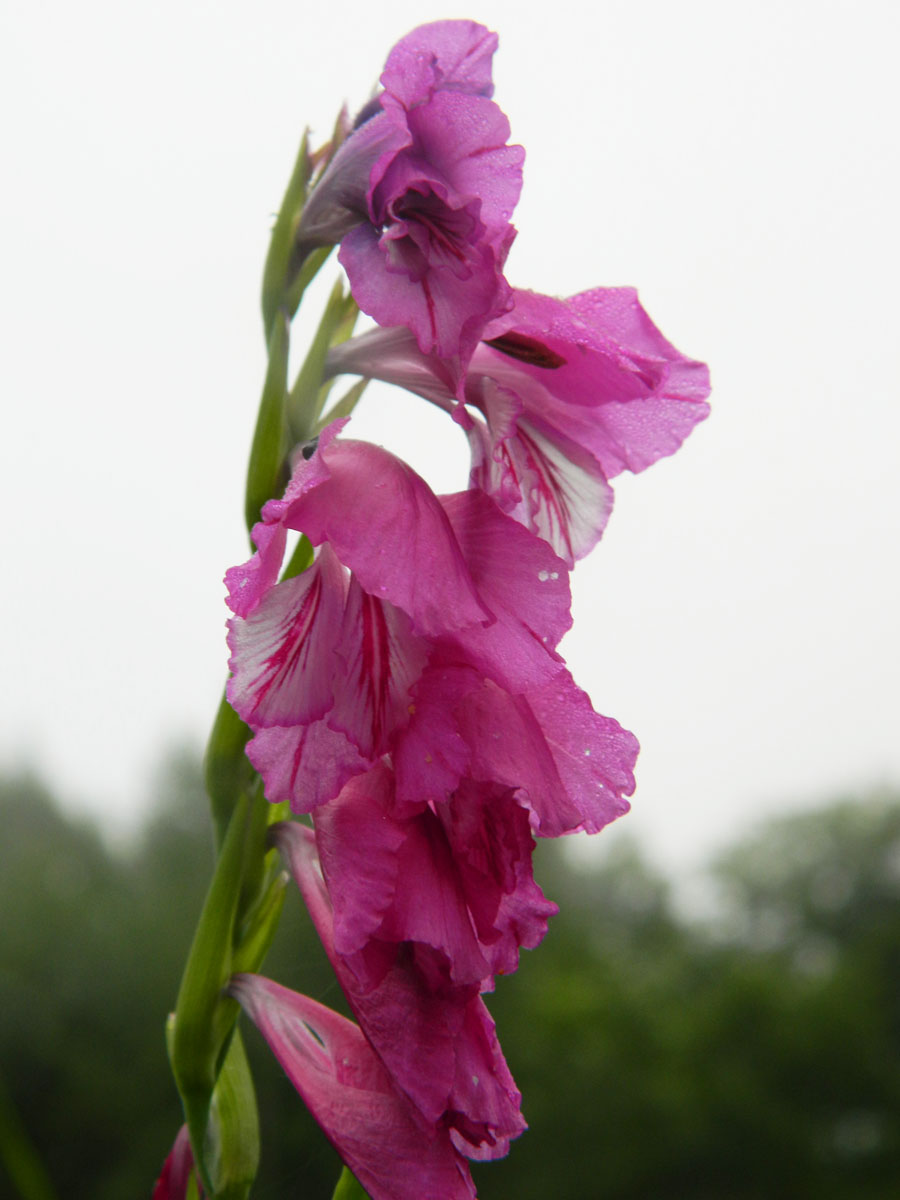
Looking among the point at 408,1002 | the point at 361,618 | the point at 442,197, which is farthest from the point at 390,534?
the point at 408,1002

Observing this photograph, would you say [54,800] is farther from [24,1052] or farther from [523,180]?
[523,180]

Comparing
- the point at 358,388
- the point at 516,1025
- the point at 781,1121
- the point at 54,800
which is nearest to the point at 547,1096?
the point at 516,1025

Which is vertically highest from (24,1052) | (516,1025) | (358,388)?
(358,388)

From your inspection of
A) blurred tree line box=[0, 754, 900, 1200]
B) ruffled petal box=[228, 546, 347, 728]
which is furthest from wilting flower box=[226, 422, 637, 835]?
blurred tree line box=[0, 754, 900, 1200]

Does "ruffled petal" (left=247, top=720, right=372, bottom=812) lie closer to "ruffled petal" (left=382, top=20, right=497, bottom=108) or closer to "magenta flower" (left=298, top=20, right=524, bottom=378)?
"magenta flower" (left=298, top=20, right=524, bottom=378)

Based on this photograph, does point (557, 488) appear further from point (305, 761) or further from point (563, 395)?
point (305, 761)
